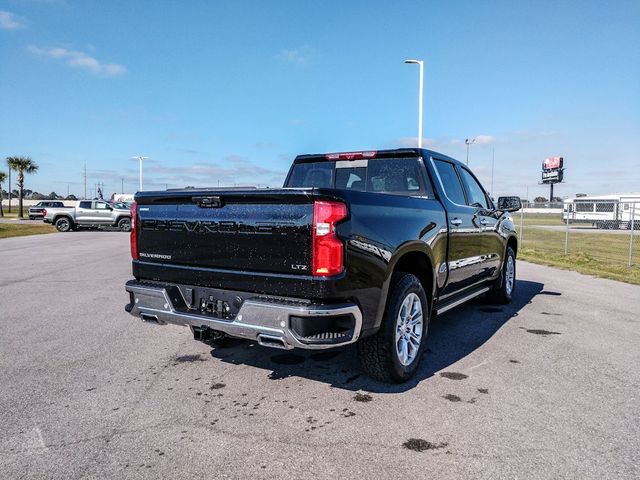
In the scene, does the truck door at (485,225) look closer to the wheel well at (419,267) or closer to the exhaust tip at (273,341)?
the wheel well at (419,267)

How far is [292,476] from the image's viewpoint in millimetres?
2500

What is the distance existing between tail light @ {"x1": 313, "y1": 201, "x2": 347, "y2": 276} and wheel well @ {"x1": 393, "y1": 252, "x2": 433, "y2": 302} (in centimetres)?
95

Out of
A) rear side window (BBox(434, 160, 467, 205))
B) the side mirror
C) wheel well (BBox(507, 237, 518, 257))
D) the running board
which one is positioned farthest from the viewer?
wheel well (BBox(507, 237, 518, 257))

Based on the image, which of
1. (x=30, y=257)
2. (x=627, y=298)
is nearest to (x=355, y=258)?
(x=627, y=298)

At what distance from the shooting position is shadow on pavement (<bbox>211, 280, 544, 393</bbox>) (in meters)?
3.91

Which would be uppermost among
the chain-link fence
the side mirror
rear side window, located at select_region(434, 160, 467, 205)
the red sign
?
the red sign

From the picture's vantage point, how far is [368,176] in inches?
195

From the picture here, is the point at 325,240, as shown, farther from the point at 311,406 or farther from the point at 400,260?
the point at 311,406

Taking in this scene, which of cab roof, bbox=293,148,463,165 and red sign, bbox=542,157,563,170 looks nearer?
cab roof, bbox=293,148,463,165

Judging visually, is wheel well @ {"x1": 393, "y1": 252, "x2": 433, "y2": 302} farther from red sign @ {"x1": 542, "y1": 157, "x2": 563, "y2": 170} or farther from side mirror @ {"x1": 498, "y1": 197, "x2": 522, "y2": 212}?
red sign @ {"x1": 542, "y1": 157, "x2": 563, "y2": 170}

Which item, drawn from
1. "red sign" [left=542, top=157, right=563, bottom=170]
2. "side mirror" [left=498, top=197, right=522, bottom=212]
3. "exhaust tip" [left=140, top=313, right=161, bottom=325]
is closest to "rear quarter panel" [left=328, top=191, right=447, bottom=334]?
"exhaust tip" [left=140, top=313, right=161, bottom=325]

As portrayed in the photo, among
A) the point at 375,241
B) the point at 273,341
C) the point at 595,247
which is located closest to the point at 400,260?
the point at 375,241

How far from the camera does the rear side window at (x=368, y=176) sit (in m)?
4.71

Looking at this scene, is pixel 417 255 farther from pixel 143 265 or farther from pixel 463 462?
pixel 143 265
